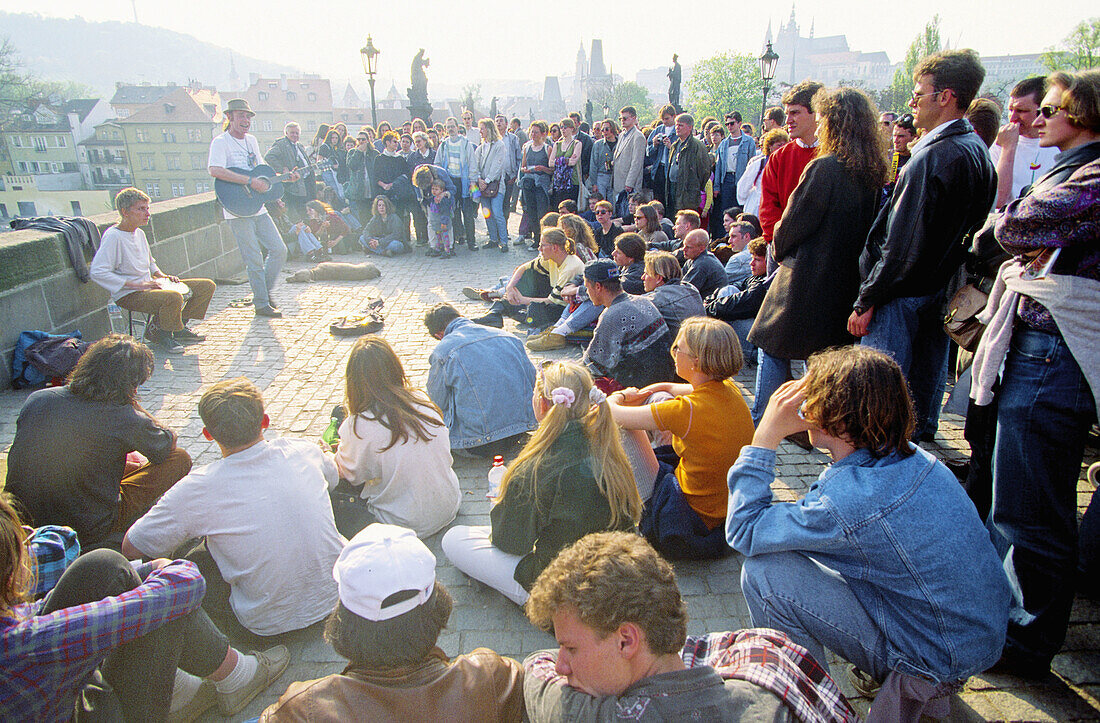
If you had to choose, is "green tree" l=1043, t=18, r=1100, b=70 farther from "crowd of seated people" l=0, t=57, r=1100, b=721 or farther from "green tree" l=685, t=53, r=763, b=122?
"crowd of seated people" l=0, t=57, r=1100, b=721

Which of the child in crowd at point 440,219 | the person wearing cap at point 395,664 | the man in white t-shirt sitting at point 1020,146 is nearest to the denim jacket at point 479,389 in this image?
the person wearing cap at point 395,664

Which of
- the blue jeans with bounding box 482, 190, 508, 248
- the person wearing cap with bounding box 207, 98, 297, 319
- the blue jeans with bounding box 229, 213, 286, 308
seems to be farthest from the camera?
the blue jeans with bounding box 482, 190, 508, 248

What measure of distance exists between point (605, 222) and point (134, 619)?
24.9 feet

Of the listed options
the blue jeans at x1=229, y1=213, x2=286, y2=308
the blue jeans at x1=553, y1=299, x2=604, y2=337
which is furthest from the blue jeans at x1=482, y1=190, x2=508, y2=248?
the blue jeans at x1=553, y1=299, x2=604, y2=337

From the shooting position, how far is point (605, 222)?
8.65 meters

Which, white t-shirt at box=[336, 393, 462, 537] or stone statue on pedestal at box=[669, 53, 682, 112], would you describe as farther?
stone statue on pedestal at box=[669, 53, 682, 112]

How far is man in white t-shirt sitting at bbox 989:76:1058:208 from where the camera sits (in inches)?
146

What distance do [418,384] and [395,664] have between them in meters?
4.17

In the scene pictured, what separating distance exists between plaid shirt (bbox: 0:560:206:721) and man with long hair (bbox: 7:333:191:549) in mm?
1135

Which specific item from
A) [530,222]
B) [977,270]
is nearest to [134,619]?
[977,270]


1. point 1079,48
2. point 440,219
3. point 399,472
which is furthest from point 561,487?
point 1079,48

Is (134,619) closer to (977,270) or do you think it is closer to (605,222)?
(977,270)

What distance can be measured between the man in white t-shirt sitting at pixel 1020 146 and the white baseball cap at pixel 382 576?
3596mm

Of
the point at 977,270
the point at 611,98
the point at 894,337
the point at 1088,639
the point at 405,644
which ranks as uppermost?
the point at 611,98
